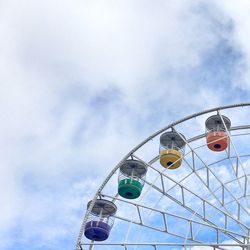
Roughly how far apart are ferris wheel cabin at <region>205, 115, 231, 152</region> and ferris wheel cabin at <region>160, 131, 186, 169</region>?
3.82ft

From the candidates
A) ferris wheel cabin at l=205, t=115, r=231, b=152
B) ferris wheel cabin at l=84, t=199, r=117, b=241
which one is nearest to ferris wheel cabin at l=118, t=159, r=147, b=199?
ferris wheel cabin at l=84, t=199, r=117, b=241

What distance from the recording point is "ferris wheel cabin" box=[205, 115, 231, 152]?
773 inches

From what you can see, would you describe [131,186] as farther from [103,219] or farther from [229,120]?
[229,120]

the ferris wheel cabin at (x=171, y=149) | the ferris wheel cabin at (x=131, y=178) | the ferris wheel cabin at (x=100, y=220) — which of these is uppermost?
the ferris wheel cabin at (x=171, y=149)

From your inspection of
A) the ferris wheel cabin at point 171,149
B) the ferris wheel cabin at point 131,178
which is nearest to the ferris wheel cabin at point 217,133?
the ferris wheel cabin at point 171,149

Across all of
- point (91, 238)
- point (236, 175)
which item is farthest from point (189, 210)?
point (91, 238)

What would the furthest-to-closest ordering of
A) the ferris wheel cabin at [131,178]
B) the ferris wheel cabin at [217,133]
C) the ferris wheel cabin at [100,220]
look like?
the ferris wheel cabin at [217,133] → the ferris wheel cabin at [131,178] → the ferris wheel cabin at [100,220]

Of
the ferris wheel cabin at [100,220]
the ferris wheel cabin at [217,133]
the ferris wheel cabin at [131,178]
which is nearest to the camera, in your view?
the ferris wheel cabin at [100,220]

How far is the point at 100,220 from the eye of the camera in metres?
17.9

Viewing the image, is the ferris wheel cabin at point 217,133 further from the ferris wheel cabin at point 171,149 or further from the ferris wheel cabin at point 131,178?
the ferris wheel cabin at point 131,178

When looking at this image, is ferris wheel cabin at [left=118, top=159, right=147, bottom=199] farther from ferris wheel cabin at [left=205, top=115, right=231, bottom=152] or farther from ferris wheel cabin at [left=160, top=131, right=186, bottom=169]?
ferris wheel cabin at [left=205, top=115, right=231, bottom=152]

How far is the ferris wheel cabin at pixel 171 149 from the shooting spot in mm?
19656

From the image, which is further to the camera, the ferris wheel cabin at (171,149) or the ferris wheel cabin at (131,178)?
the ferris wheel cabin at (171,149)

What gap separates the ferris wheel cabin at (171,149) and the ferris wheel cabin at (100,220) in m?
2.95
